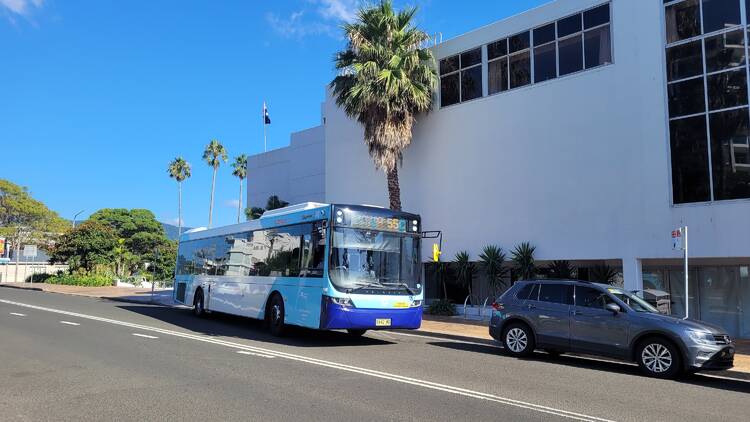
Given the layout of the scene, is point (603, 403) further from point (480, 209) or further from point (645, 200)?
point (480, 209)

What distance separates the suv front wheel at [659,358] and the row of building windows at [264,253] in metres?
6.40

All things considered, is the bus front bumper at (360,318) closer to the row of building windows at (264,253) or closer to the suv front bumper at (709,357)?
the row of building windows at (264,253)

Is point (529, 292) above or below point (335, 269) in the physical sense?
below

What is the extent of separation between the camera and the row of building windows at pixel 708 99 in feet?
50.7

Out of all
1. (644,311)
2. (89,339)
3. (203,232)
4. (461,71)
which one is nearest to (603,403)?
(644,311)

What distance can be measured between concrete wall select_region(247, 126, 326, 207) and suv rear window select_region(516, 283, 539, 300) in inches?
811

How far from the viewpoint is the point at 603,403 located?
24.2ft

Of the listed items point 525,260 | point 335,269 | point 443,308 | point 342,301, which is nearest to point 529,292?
point 342,301

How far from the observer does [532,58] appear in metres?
20.1

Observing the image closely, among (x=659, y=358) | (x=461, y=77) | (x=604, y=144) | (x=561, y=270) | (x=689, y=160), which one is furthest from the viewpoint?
(x=461, y=77)

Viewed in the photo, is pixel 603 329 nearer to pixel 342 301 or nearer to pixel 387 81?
pixel 342 301

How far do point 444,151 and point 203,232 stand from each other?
9707mm

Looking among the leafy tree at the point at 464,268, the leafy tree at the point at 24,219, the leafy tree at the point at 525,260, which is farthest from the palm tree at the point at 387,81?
the leafy tree at the point at 24,219

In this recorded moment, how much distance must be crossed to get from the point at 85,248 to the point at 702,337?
46114 millimetres
